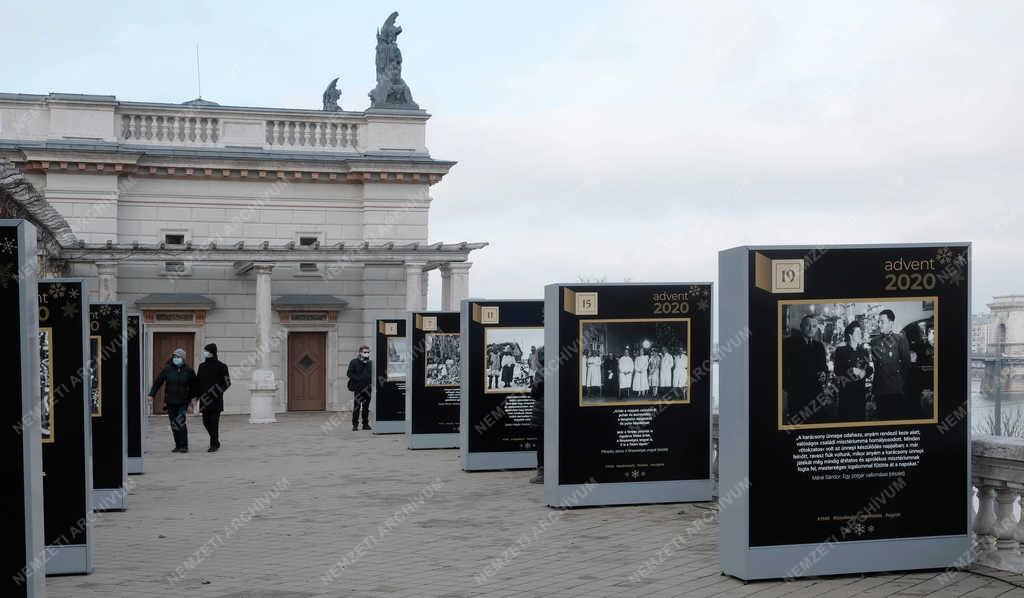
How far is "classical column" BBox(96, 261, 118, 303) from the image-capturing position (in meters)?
32.7

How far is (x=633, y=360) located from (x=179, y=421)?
11336 mm

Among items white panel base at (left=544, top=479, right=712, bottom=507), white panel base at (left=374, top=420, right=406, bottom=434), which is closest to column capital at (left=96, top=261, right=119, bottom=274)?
white panel base at (left=374, top=420, right=406, bottom=434)

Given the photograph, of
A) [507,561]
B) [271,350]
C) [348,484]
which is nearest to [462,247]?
[271,350]

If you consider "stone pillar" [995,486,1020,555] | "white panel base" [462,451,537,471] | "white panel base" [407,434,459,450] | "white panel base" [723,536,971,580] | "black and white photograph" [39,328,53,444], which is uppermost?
"black and white photograph" [39,328,53,444]

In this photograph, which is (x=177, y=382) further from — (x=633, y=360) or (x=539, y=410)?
(x=633, y=360)

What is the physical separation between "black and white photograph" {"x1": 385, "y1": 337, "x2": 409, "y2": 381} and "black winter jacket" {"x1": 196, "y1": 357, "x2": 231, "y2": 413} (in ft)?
19.0

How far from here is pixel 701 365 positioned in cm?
1345

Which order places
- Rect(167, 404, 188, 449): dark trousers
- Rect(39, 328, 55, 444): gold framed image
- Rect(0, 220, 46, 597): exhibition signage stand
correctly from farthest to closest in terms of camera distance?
Rect(167, 404, 188, 449): dark trousers → Rect(39, 328, 55, 444): gold framed image → Rect(0, 220, 46, 597): exhibition signage stand

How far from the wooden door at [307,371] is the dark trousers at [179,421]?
1413cm

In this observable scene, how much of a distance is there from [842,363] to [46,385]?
6.12m

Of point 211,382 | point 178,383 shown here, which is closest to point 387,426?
point 211,382

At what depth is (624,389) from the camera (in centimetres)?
1342

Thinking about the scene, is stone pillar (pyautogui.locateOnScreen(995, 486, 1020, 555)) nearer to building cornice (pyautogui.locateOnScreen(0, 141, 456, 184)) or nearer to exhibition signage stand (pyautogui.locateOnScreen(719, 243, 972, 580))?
exhibition signage stand (pyautogui.locateOnScreen(719, 243, 972, 580))

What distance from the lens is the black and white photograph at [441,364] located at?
73.0 feet
